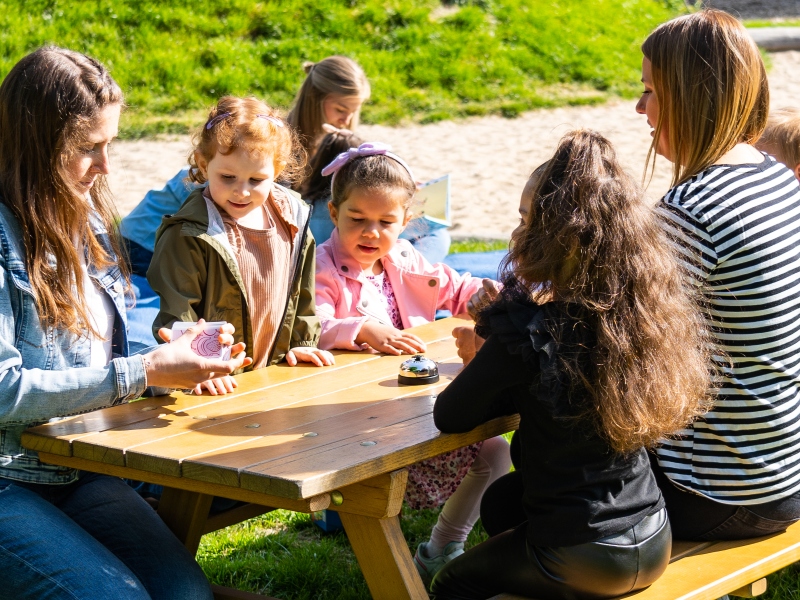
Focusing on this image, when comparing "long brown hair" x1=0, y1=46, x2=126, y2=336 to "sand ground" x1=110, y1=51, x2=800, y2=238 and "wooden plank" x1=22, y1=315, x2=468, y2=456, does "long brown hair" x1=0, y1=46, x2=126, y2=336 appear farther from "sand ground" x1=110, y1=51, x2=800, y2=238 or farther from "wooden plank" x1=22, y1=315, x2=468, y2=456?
"sand ground" x1=110, y1=51, x2=800, y2=238

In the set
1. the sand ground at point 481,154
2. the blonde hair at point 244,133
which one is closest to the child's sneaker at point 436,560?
the blonde hair at point 244,133

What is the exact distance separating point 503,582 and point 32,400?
3.96 ft

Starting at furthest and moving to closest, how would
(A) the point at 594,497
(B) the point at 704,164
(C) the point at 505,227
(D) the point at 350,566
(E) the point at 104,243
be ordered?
(C) the point at 505,227 → (D) the point at 350,566 → (E) the point at 104,243 → (B) the point at 704,164 → (A) the point at 594,497

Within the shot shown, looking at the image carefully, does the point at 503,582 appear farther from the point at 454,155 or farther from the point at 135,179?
the point at 454,155

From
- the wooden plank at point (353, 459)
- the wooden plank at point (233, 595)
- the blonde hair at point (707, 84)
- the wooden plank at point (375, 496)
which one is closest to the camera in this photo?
the wooden plank at point (353, 459)

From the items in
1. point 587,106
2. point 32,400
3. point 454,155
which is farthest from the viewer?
point 587,106

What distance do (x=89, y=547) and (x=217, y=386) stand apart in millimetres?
539

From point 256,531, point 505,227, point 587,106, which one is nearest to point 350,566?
point 256,531

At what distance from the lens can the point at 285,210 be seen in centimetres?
304

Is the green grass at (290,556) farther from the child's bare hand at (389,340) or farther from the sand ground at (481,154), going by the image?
the sand ground at (481,154)

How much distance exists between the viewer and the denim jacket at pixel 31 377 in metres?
2.16

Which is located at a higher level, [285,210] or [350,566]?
[285,210]

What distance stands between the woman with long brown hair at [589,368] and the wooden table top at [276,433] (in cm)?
20

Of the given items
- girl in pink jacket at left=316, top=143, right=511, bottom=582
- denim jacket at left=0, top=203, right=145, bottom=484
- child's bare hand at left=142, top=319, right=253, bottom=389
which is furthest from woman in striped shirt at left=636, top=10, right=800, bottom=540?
denim jacket at left=0, top=203, right=145, bottom=484
